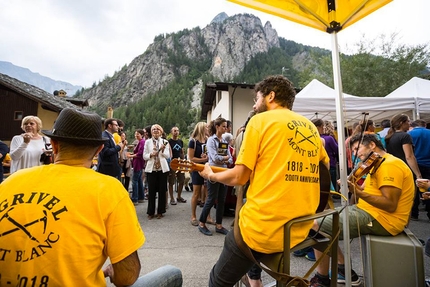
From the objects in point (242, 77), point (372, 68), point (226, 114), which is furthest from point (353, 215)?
point (242, 77)

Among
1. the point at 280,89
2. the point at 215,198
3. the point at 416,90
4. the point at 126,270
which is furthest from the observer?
the point at 416,90

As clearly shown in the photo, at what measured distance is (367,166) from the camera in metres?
2.46

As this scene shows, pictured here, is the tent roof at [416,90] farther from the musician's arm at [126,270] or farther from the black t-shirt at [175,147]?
the musician's arm at [126,270]

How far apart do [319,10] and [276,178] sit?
1.76 m

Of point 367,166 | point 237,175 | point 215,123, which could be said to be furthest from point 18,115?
point 367,166

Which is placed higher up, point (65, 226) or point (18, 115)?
point (18, 115)

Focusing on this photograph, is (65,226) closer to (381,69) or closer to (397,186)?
(397,186)

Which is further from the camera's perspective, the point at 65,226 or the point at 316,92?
the point at 316,92

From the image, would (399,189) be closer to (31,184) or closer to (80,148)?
(80,148)

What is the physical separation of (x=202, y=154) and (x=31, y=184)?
427 centimetres

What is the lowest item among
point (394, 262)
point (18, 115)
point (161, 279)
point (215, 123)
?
point (394, 262)

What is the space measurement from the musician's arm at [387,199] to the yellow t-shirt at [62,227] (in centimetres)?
220

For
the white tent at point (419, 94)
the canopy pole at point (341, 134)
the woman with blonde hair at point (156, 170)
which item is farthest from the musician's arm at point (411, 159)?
the woman with blonde hair at point (156, 170)

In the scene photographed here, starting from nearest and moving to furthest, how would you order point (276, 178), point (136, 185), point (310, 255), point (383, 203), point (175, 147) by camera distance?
point (276, 178) < point (383, 203) < point (310, 255) < point (175, 147) < point (136, 185)
